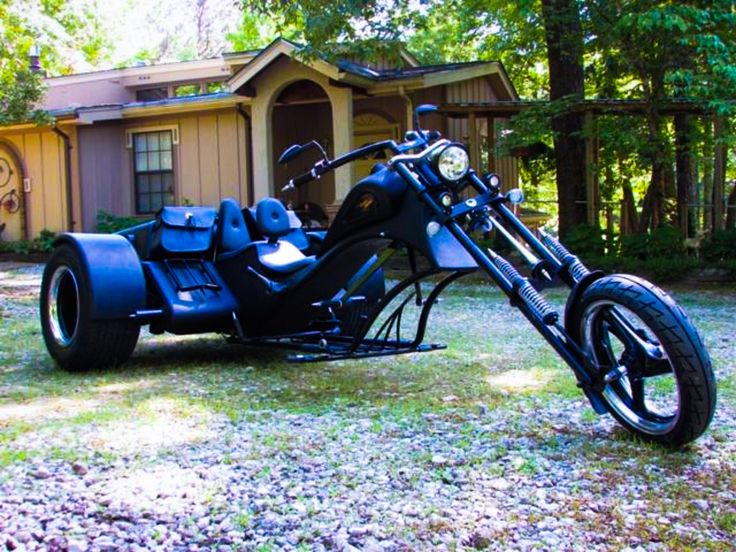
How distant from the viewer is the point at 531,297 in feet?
11.0

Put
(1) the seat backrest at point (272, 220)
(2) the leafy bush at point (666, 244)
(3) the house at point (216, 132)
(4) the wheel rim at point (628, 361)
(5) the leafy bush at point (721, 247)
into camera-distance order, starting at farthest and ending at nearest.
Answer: (3) the house at point (216, 132) → (2) the leafy bush at point (666, 244) → (5) the leafy bush at point (721, 247) → (1) the seat backrest at point (272, 220) → (4) the wheel rim at point (628, 361)

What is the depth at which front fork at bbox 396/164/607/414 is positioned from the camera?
10.6 ft

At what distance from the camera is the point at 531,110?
1148 centimetres

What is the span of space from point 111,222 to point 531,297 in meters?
13.6

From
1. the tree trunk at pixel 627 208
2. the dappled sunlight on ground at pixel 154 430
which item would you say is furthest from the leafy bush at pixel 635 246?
the dappled sunlight on ground at pixel 154 430

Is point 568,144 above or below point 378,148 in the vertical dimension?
above

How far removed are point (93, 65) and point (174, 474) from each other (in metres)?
31.1

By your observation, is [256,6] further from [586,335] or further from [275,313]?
[586,335]

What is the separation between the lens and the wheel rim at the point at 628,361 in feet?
9.93

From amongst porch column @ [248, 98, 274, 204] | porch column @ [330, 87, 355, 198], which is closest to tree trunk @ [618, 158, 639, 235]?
porch column @ [330, 87, 355, 198]

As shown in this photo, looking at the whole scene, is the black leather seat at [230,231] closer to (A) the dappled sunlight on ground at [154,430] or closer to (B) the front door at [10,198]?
(A) the dappled sunlight on ground at [154,430]

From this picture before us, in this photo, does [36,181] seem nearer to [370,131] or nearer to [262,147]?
[262,147]

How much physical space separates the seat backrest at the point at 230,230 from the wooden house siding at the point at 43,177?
12536 millimetres

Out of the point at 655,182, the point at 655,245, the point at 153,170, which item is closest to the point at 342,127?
the point at 655,182
